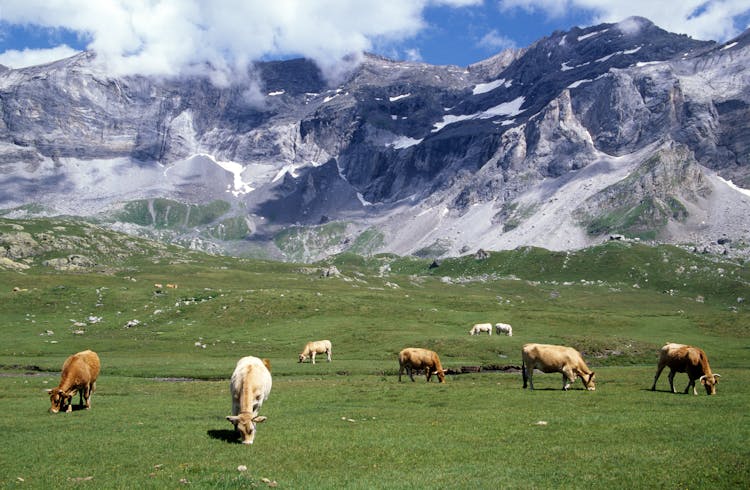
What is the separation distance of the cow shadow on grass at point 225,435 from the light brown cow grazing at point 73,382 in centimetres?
1266

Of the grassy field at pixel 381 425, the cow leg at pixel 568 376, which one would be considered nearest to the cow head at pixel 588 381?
the cow leg at pixel 568 376

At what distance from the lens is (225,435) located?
86.4 ft

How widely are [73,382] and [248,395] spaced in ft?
50.4

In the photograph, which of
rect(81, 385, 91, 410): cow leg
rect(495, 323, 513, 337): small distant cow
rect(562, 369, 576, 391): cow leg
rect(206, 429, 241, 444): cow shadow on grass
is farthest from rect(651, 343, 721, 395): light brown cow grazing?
rect(495, 323, 513, 337): small distant cow

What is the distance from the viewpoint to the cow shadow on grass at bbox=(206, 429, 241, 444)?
2523cm

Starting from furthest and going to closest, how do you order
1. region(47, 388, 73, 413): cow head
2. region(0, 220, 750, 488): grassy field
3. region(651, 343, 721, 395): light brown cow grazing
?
region(651, 343, 721, 395): light brown cow grazing → region(47, 388, 73, 413): cow head → region(0, 220, 750, 488): grassy field

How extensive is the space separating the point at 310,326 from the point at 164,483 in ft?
255

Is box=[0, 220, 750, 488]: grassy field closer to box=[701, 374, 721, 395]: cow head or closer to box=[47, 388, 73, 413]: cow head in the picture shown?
box=[47, 388, 73, 413]: cow head

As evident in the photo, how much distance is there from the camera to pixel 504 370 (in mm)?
65875

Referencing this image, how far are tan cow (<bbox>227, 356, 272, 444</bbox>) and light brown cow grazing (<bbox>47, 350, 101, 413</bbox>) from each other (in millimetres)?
12583

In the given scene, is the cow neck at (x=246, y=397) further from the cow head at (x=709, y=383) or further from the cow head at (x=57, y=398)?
the cow head at (x=709, y=383)

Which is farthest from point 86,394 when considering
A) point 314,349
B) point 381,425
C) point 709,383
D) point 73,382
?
point 709,383

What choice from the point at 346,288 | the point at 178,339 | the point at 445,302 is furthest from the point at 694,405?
the point at 346,288

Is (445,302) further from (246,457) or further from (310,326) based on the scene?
(246,457)
